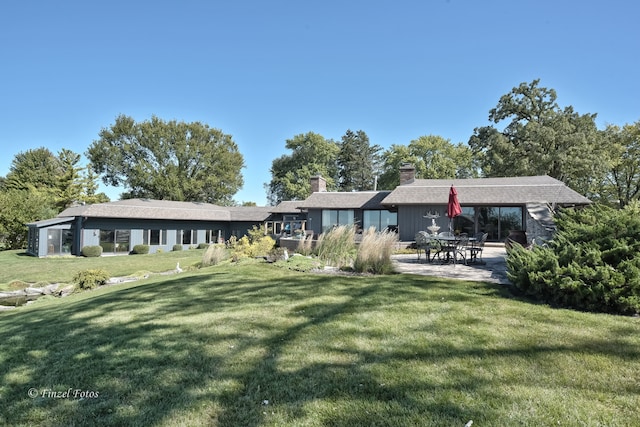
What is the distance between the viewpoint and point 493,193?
58.3 feet

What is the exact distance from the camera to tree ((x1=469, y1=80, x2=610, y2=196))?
23266mm

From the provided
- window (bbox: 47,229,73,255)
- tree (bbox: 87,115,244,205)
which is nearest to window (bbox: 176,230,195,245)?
window (bbox: 47,229,73,255)

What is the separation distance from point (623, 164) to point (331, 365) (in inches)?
1273

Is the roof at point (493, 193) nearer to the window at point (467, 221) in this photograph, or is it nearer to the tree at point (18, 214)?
the window at point (467, 221)

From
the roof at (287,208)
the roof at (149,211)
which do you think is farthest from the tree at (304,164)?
the roof at (149,211)

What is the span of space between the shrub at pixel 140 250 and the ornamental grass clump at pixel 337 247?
755 inches

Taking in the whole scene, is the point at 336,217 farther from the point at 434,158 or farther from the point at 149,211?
the point at 434,158

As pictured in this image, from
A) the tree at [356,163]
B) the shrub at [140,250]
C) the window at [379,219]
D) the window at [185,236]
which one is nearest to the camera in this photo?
the window at [379,219]

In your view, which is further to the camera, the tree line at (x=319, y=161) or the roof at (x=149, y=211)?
the tree line at (x=319, y=161)

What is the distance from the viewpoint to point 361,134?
149ft

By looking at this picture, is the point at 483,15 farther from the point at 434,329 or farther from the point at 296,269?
the point at 434,329

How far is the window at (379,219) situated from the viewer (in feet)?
68.2

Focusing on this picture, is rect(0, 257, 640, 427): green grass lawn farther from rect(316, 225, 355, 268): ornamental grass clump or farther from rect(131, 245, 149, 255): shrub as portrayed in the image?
rect(131, 245, 149, 255): shrub

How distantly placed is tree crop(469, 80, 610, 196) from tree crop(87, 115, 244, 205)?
90.0 feet
